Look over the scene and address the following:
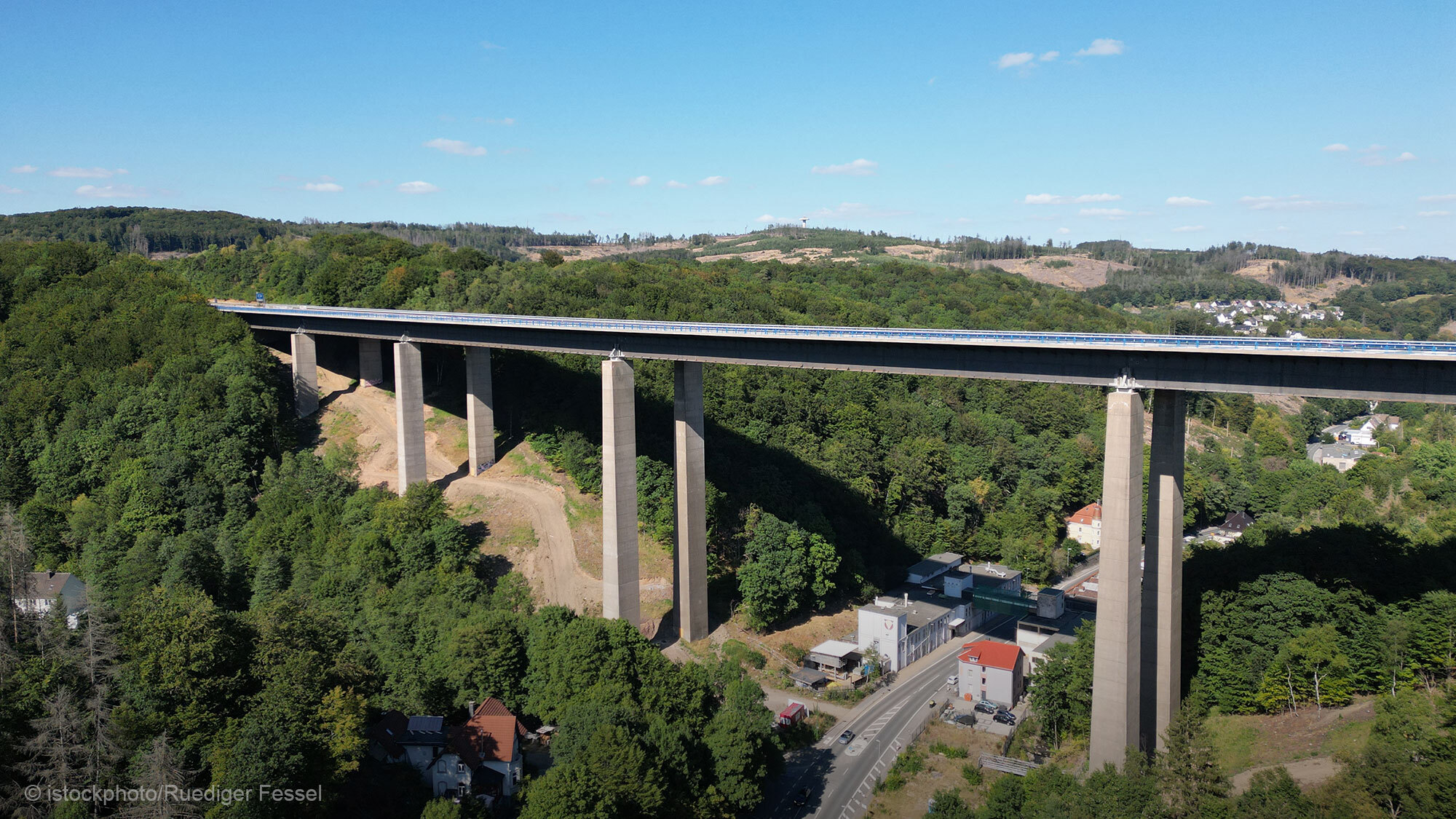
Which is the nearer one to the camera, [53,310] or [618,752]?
[618,752]

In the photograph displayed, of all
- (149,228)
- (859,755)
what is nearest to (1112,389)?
(859,755)

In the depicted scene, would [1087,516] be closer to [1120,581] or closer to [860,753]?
[860,753]

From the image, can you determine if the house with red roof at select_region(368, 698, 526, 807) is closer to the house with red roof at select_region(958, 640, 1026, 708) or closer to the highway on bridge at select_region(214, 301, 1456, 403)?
the highway on bridge at select_region(214, 301, 1456, 403)

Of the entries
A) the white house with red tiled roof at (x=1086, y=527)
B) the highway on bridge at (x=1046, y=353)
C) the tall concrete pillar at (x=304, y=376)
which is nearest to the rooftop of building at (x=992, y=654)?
the highway on bridge at (x=1046, y=353)

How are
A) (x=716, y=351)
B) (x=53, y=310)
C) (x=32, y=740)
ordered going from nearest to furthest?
1. (x=32, y=740)
2. (x=716, y=351)
3. (x=53, y=310)

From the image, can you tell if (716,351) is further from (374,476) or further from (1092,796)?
(374,476)

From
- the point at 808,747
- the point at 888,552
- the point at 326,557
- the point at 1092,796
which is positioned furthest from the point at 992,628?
the point at 326,557

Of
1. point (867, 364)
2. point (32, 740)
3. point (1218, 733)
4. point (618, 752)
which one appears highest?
point (867, 364)
